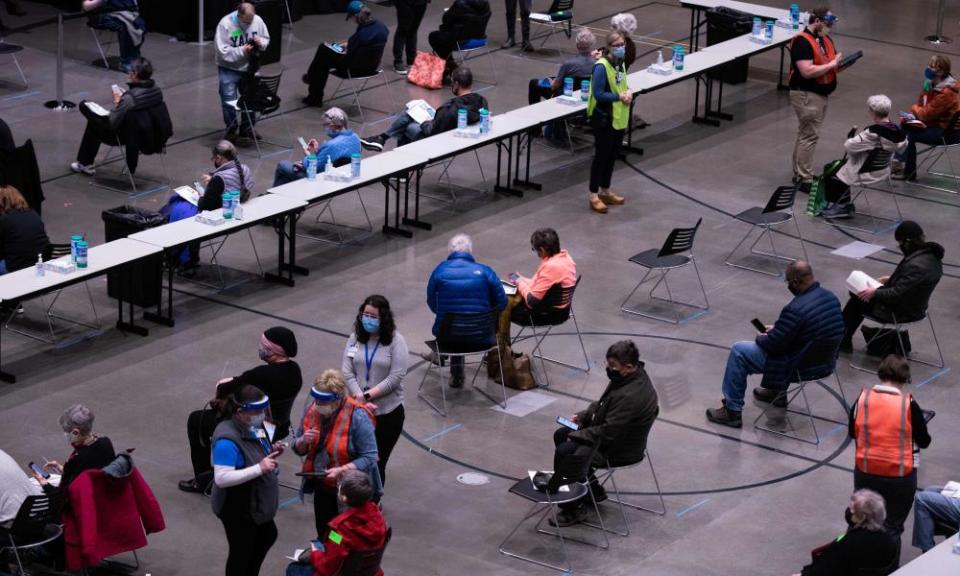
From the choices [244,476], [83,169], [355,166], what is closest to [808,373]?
[244,476]

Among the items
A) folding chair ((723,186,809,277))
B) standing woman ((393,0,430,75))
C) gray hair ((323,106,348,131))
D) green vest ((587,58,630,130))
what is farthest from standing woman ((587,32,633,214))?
standing woman ((393,0,430,75))

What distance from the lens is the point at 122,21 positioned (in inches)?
765

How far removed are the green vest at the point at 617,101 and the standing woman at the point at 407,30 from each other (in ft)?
16.8

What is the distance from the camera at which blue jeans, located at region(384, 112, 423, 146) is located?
1645cm

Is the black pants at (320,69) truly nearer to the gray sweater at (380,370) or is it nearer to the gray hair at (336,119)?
the gray hair at (336,119)

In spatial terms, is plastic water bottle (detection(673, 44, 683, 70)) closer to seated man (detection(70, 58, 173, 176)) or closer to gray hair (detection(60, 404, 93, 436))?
seated man (detection(70, 58, 173, 176))

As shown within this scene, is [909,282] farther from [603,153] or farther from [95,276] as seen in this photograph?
[95,276]

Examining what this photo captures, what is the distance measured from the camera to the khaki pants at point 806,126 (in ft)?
54.8

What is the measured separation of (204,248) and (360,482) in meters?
6.93

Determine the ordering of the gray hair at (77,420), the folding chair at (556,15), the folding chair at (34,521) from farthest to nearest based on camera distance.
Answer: the folding chair at (556,15), the gray hair at (77,420), the folding chair at (34,521)

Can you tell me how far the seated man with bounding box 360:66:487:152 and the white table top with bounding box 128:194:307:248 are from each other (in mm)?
2348

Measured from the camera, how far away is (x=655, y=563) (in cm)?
994

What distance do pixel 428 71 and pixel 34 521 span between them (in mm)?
11761

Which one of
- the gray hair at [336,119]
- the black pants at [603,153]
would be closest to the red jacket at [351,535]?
the gray hair at [336,119]
